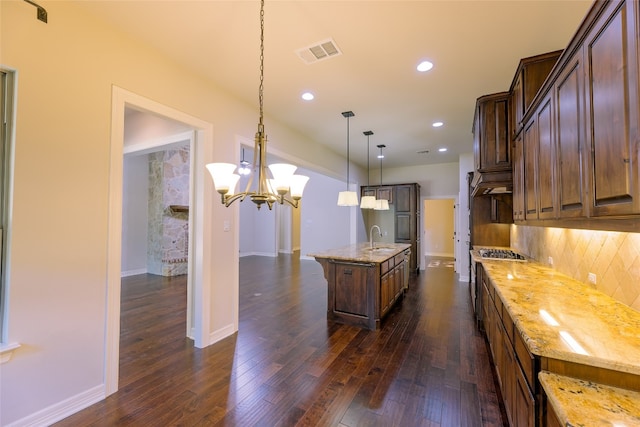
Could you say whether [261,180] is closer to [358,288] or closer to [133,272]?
[358,288]

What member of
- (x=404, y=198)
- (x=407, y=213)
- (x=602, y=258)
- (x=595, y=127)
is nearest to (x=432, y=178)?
(x=404, y=198)

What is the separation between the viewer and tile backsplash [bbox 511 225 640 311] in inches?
59.0

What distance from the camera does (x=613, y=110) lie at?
3.58 ft

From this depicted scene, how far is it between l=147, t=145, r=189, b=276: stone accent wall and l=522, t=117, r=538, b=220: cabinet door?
6546 millimetres

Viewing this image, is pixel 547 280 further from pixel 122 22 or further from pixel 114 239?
pixel 122 22

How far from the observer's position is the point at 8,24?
1666 millimetres

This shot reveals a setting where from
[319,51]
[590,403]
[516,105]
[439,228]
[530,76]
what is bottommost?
[590,403]

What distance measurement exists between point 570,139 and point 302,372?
102 inches

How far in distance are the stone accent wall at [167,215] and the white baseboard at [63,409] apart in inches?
181

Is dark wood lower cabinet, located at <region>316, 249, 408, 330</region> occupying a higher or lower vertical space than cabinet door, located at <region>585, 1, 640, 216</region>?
lower

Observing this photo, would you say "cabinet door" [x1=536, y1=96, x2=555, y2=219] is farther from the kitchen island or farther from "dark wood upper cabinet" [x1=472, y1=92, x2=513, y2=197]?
the kitchen island

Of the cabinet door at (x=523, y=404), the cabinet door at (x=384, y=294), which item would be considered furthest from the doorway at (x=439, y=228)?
the cabinet door at (x=523, y=404)

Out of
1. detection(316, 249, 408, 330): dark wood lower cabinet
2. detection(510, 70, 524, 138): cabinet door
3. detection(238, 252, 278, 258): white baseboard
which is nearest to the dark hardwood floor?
detection(316, 249, 408, 330): dark wood lower cabinet

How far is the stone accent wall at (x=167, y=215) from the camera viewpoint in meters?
6.34
